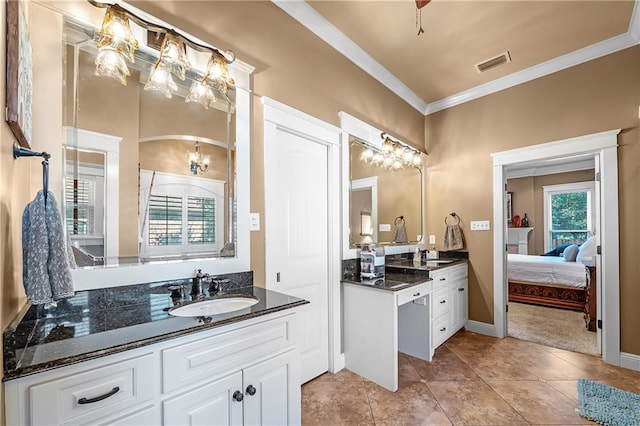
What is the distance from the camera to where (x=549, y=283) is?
14.4 ft

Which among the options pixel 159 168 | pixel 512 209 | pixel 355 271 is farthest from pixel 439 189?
pixel 512 209

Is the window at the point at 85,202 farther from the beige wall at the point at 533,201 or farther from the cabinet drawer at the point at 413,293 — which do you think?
the beige wall at the point at 533,201

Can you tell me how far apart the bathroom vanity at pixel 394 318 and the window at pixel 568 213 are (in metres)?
5.31

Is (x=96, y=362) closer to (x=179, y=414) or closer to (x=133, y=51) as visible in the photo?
(x=179, y=414)

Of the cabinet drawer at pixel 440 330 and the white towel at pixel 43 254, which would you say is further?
the cabinet drawer at pixel 440 330

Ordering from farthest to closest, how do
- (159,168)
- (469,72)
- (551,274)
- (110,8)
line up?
(551,274)
(469,72)
(159,168)
(110,8)

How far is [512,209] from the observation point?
7.19m

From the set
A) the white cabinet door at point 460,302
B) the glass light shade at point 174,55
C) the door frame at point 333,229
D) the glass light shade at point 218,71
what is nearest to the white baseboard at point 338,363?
the door frame at point 333,229

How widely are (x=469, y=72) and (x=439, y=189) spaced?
1.41 meters

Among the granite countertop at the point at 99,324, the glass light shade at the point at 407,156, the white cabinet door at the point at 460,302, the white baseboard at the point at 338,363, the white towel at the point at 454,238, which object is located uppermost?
the glass light shade at the point at 407,156

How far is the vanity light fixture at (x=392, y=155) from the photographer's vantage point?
3000mm

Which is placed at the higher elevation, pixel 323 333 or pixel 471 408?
pixel 323 333

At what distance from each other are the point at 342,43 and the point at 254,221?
1865mm

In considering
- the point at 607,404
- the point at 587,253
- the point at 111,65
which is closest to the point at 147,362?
the point at 111,65
